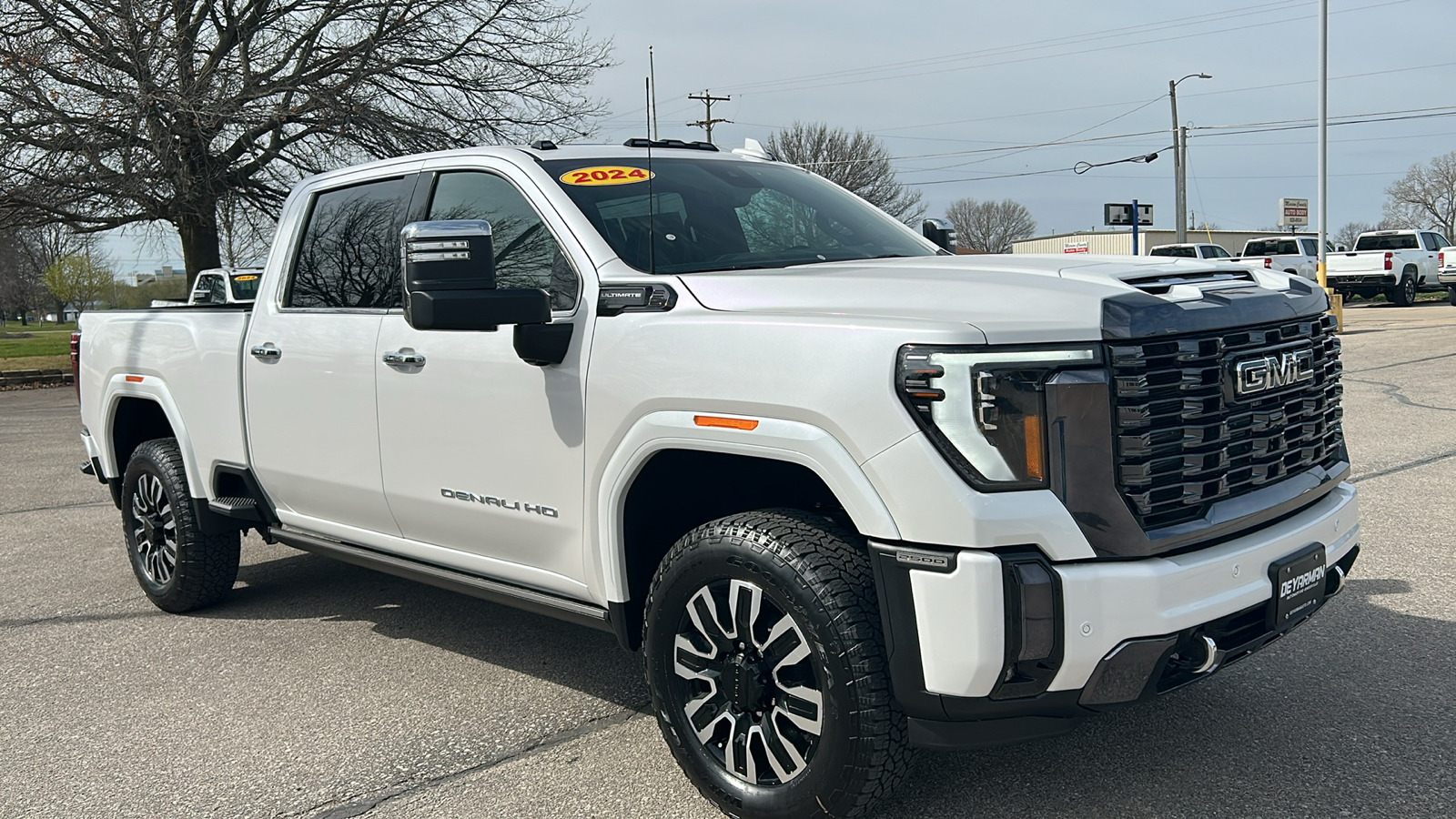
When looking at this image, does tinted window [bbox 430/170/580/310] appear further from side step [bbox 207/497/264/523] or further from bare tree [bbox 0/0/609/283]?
bare tree [bbox 0/0/609/283]

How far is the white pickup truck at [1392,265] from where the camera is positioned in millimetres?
33562

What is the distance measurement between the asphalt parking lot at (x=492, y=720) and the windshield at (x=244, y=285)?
10.3 metres

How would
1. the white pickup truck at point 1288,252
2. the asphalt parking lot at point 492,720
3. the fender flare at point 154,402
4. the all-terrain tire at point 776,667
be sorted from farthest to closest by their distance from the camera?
the white pickup truck at point 1288,252
the fender flare at point 154,402
the asphalt parking lot at point 492,720
the all-terrain tire at point 776,667

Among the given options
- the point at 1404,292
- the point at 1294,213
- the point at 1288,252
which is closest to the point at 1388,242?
the point at 1404,292

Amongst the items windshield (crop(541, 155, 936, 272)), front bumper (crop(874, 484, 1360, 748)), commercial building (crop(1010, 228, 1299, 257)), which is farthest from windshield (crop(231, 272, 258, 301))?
commercial building (crop(1010, 228, 1299, 257))

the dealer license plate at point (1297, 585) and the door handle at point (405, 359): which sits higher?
the door handle at point (405, 359)

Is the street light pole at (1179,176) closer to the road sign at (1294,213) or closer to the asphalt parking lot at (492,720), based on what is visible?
the road sign at (1294,213)

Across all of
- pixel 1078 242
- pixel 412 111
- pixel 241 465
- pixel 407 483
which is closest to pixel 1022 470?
pixel 407 483

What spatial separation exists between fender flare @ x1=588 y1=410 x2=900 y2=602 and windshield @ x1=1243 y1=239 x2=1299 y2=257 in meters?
33.6

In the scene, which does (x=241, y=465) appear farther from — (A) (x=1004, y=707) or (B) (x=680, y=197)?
(A) (x=1004, y=707)

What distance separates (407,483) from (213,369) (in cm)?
154

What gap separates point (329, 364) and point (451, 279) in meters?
1.47

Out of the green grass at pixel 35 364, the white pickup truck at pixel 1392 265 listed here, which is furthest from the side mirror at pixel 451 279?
the white pickup truck at pixel 1392 265

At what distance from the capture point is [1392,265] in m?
33.4
